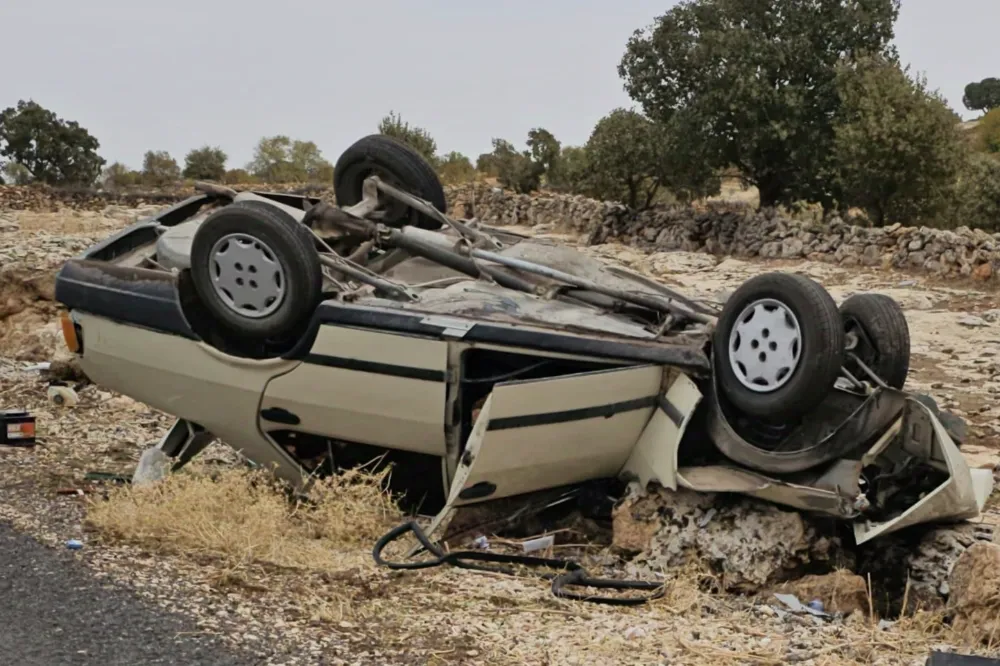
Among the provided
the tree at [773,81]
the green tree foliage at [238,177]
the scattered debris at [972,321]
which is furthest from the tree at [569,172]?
the scattered debris at [972,321]

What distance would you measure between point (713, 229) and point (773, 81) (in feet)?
11.2

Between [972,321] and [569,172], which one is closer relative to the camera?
[972,321]

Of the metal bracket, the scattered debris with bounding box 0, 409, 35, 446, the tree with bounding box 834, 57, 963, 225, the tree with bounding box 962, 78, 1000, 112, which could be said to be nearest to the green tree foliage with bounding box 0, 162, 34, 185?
the tree with bounding box 834, 57, 963, 225

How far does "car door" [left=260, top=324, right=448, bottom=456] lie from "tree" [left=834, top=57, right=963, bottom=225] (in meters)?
18.0

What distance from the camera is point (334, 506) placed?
589 centimetres

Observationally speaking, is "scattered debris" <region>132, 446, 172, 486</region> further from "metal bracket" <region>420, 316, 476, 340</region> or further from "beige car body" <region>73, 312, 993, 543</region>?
"metal bracket" <region>420, 316, 476, 340</region>

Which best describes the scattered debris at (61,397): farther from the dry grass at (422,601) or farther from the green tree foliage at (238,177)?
the green tree foliage at (238,177)

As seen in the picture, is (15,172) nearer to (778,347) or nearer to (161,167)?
(161,167)

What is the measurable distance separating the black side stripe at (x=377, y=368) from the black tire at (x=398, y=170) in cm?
→ 164

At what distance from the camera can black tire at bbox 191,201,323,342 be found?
222 inches

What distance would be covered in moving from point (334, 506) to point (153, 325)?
4.48 ft

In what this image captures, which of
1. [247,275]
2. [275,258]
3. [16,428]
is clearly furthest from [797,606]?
[16,428]

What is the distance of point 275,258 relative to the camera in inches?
224

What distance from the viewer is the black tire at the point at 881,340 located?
555 cm
